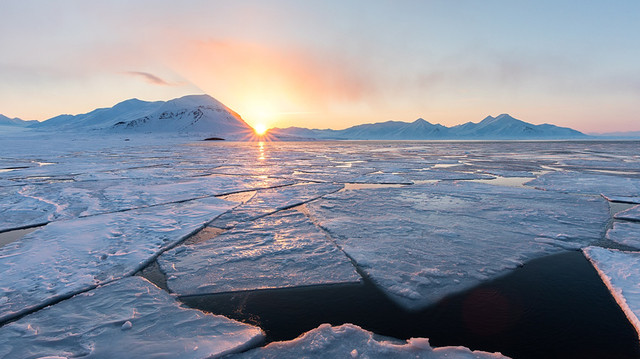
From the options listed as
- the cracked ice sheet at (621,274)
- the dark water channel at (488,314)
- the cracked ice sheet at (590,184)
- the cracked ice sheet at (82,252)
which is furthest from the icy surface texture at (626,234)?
the cracked ice sheet at (82,252)

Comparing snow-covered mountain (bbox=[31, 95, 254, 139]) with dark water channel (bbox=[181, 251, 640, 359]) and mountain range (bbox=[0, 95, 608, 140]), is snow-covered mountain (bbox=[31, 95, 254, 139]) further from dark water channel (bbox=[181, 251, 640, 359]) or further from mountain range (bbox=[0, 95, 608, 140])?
dark water channel (bbox=[181, 251, 640, 359])

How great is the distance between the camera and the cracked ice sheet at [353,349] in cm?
200

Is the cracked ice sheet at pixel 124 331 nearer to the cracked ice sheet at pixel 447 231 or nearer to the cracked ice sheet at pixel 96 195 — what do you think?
the cracked ice sheet at pixel 447 231

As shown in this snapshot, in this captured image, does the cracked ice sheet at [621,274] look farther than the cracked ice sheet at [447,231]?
No

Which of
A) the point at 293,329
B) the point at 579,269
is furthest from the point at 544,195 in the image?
the point at 293,329

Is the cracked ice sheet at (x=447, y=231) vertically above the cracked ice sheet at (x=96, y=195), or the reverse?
the cracked ice sheet at (x=96, y=195)

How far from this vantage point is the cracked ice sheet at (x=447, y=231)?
3115 millimetres

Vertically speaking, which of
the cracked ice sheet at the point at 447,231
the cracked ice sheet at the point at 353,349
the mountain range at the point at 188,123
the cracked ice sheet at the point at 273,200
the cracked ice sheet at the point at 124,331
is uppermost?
the mountain range at the point at 188,123

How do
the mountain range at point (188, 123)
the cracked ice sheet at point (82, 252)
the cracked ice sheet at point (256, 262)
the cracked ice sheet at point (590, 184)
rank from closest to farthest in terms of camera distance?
the cracked ice sheet at point (82, 252), the cracked ice sheet at point (256, 262), the cracked ice sheet at point (590, 184), the mountain range at point (188, 123)

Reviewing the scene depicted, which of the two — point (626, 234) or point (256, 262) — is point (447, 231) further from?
point (256, 262)

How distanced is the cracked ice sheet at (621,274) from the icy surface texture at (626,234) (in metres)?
0.51

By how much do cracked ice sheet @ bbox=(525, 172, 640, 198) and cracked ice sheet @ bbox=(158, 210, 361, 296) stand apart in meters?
6.90

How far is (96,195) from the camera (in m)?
6.83

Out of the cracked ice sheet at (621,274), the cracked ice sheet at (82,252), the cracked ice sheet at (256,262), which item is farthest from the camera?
the cracked ice sheet at (256,262)
